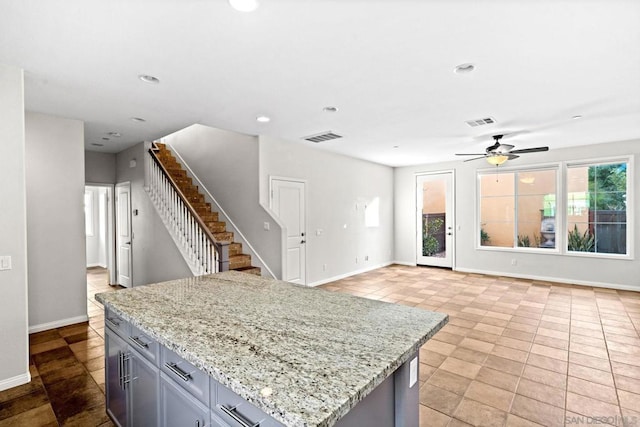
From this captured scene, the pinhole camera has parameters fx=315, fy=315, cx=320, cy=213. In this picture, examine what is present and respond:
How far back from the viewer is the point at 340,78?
2955 millimetres

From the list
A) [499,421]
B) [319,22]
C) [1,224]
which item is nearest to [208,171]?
[1,224]

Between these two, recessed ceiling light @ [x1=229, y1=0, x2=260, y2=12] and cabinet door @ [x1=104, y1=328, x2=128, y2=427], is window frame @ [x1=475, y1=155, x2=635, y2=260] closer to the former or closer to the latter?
recessed ceiling light @ [x1=229, y1=0, x2=260, y2=12]

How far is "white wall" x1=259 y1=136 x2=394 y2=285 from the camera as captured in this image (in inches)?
216

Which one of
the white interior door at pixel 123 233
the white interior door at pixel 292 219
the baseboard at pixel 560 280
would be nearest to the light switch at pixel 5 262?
the white interior door at pixel 292 219

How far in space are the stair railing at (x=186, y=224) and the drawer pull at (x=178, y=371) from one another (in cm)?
257

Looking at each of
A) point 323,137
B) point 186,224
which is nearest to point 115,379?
point 186,224

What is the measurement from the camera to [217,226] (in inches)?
220

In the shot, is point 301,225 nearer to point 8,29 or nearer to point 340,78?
point 340,78

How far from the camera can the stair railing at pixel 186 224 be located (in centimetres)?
422

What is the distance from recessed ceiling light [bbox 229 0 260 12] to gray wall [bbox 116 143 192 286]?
3691 millimetres

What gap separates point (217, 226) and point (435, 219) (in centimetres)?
539

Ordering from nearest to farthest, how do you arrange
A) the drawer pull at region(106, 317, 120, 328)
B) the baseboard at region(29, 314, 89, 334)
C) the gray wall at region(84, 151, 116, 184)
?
the drawer pull at region(106, 317, 120, 328)
the baseboard at region(29, 314, 89, 334)
the gray wall at region(84, 151, 116, 184)

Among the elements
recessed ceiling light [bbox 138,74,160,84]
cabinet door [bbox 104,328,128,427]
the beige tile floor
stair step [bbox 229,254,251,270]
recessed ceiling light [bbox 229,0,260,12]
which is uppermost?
recessed ceiling light [bbox 229,0,260,12]

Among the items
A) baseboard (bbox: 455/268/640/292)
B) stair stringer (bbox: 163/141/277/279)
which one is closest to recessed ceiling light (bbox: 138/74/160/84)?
stair stringer (bbox: 163/141/277/279)
